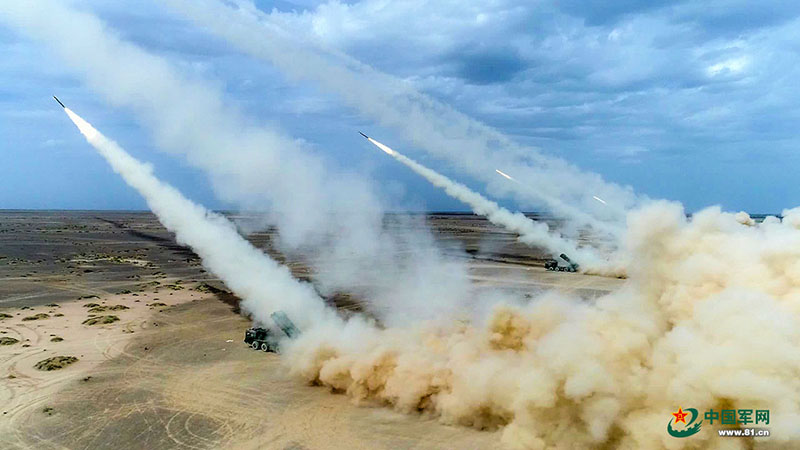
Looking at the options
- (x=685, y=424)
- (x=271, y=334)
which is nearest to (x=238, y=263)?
(x=271, y=334)

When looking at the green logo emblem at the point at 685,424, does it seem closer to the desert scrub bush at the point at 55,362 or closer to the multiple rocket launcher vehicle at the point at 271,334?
the multiple rocket launcher vehicle at the point at 271,334

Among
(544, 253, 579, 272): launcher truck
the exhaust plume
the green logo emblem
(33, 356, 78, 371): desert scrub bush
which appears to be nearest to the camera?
the exhaust plume

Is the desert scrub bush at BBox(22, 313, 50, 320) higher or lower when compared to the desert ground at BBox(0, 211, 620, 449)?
higher

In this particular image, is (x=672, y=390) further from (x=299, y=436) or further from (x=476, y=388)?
(x=299, y=436)
